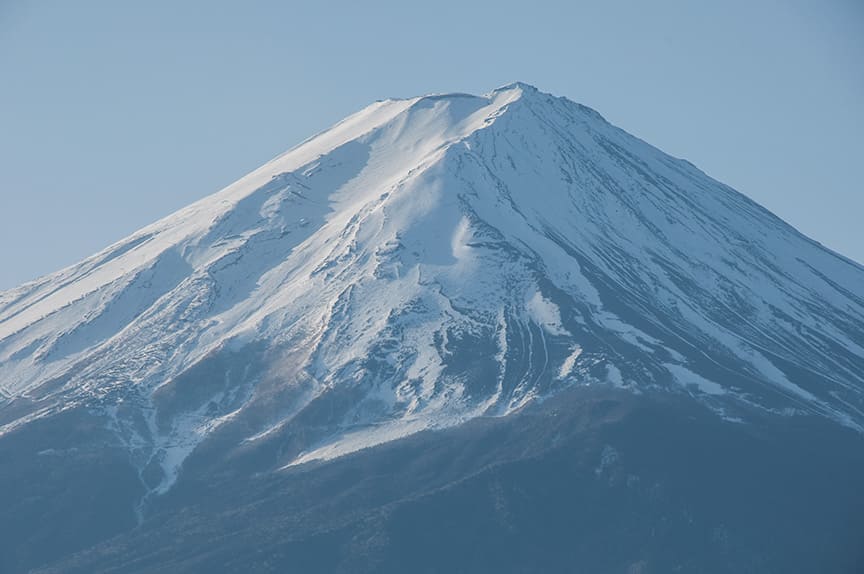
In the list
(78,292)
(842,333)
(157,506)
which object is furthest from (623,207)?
(157,506)

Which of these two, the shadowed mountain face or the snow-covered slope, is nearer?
the shadowed mountain face

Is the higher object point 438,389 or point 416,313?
point 416,313

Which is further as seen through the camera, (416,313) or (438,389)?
(416,313)

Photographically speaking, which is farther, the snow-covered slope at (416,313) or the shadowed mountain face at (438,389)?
the snow-covered slope at (416,313)

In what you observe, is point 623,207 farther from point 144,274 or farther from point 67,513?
point 67,513
